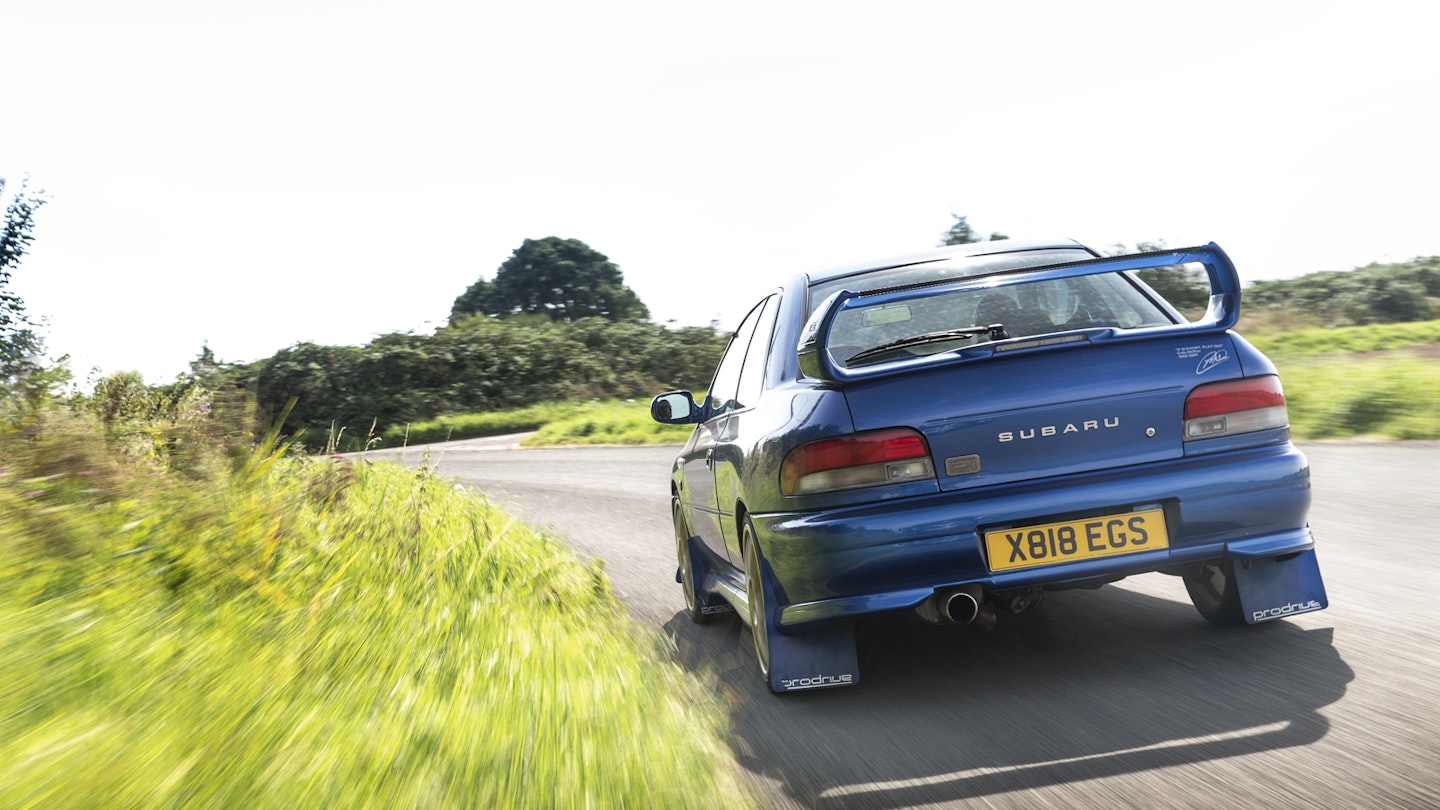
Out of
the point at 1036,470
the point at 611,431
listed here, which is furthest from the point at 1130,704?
the point at 611,431

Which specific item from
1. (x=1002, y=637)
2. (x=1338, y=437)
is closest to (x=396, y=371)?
(x=1338, y=437)

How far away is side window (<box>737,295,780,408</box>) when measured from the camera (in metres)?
4.93

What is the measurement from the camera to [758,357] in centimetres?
516

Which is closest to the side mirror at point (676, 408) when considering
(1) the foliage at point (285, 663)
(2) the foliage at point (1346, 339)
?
(1) the foliage at point (285, 663)

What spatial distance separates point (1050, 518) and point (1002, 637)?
1228mm

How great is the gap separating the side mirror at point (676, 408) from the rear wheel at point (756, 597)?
174 centimetres

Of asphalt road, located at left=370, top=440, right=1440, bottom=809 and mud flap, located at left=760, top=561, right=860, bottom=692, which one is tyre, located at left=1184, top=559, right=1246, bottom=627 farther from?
mud flap, located at left=760, top=561, right=860, bottom=692

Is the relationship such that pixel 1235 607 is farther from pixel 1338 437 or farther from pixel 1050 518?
pixel 1338 437

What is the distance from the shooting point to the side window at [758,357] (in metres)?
4.93

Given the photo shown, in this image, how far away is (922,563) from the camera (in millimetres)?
3816

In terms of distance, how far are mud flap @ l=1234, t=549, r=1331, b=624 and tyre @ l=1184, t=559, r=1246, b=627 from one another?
0.14ft

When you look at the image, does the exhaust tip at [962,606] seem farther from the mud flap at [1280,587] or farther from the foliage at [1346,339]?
the foliage at [1346,339]
